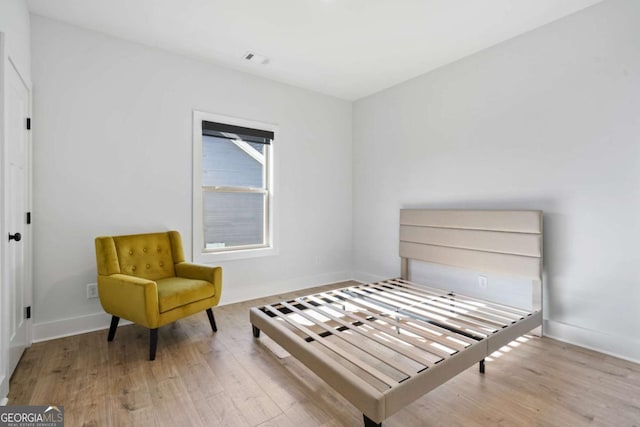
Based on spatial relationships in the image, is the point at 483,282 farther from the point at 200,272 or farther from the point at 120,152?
the point at 120,152

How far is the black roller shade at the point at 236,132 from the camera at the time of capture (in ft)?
11.4

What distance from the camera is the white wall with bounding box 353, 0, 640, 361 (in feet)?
7.64

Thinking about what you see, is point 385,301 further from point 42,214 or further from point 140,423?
point 42,214

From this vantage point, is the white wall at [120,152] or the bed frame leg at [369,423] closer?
the bed frame leg at [369,423]

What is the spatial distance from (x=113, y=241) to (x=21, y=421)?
137 centimetres

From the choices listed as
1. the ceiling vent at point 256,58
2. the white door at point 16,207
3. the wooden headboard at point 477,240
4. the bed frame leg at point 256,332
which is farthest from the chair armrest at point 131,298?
the wooden headboard at point 477,240

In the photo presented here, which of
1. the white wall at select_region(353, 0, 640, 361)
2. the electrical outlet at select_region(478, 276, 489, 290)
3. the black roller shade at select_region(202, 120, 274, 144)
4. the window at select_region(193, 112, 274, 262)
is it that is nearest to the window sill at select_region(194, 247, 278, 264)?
the window at select_region(193, 112, 274, 262)

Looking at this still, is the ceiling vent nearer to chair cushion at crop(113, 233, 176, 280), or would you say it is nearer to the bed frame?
chair cushion at crop(113, 233, 176, 280)

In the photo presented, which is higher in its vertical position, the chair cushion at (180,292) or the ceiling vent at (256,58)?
the ceiling vent at (256,58)

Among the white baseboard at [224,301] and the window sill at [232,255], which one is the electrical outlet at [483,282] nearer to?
the white baseboard at [224,301]

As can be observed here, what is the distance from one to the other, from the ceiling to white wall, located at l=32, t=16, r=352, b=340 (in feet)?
0.78

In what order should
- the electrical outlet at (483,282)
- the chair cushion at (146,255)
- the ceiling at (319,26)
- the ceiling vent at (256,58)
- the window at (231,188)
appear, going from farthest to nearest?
the window at (231,188)
the ceiling vent at (256,58)
the electrical outlet at (483,282)
the chair cushion at (146,255)
the ceiling at (319,26)

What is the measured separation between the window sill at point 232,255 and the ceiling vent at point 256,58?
2.13 meters

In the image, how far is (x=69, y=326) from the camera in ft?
8.91
